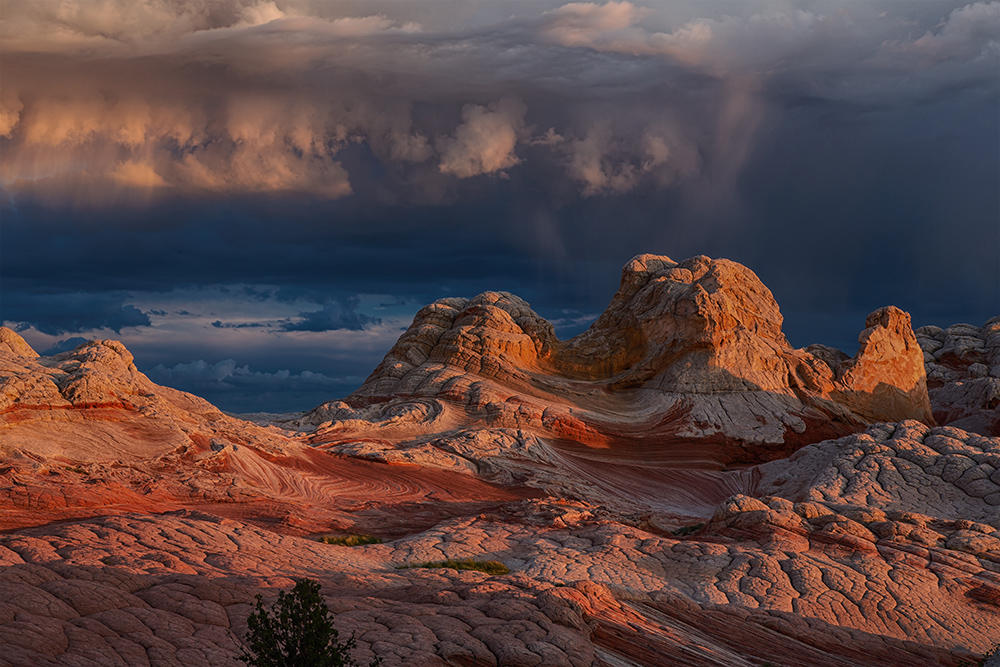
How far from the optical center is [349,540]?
26766mm

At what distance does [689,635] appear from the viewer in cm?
A: 1750

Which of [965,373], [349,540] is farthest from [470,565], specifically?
[965,373]

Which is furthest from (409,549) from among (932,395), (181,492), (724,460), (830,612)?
(932,395)

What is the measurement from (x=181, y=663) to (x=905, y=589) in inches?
707

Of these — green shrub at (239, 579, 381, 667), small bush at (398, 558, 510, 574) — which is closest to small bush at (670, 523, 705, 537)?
small bush at (398, 558, 510, 574)

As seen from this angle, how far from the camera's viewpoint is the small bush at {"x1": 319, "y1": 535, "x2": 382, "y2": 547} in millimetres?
26461

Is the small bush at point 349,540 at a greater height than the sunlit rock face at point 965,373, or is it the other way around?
the sunlit rock face at point 965,373

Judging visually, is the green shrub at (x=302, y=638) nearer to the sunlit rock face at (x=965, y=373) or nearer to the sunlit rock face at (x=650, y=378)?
the sunlit rock face at (x=650, y=378)

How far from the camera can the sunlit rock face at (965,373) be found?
52.5 m

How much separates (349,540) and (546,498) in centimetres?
1011

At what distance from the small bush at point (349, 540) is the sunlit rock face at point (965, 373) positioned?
3809 cm

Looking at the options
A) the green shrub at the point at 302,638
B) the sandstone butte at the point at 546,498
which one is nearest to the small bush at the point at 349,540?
the sandstone butte at the point at 546,498

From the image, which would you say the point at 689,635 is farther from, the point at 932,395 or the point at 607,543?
the point at 932,395

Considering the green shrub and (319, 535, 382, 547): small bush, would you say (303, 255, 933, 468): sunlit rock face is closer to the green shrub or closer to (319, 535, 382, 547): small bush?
(319, 535, 382, 547): small bush
